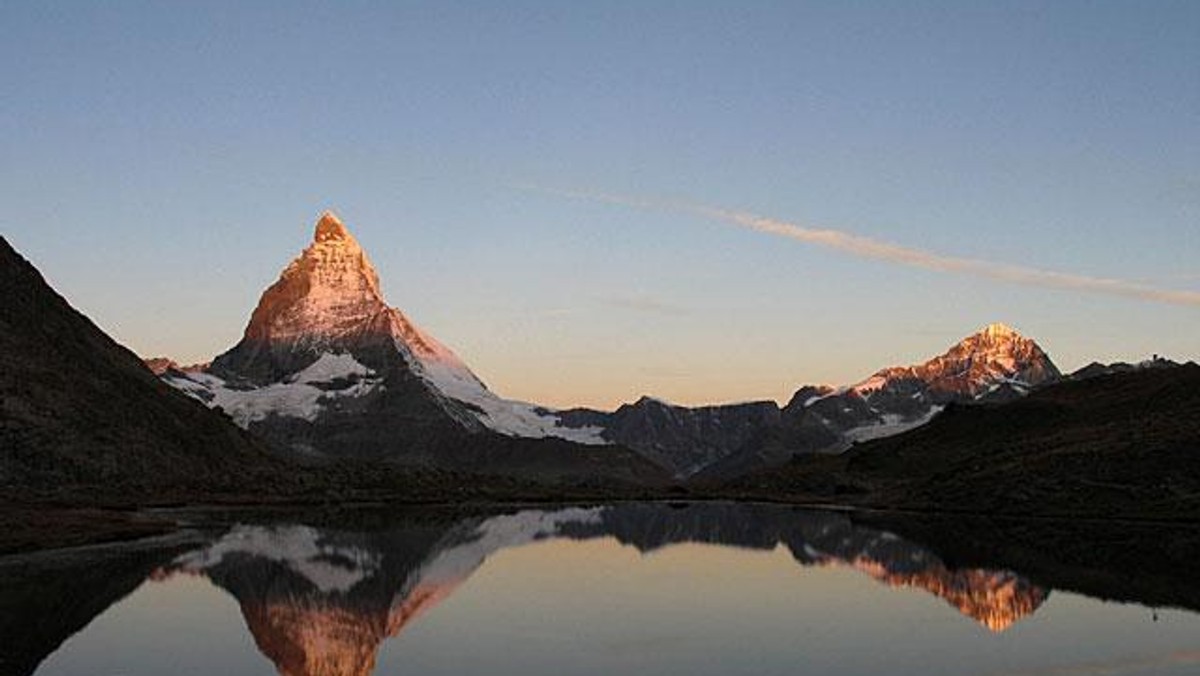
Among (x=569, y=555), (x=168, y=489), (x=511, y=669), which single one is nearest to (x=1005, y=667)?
(x=511, y=669)

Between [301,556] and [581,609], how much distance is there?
31.6 metres

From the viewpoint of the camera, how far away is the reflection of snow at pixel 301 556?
232 feet

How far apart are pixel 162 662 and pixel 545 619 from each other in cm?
1747

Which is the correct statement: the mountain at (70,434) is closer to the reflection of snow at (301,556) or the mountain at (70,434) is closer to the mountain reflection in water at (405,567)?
the reflection of snow at (301,556)

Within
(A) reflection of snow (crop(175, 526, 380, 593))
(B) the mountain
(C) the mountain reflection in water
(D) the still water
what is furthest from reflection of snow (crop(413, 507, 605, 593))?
(B) the mountain

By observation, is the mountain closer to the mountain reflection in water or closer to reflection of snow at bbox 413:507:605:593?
reflection of snow at bbox 413:507:605:593

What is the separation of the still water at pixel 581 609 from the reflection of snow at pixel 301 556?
30 cm

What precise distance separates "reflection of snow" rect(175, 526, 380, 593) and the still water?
0.98ft

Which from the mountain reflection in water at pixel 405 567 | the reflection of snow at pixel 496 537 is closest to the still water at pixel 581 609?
the mountain reflection in water at pixel 405 567

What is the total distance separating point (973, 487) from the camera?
170 metres

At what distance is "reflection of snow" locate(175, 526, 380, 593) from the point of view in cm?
7062

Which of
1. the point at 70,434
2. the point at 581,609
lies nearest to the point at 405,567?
the point at 581,609

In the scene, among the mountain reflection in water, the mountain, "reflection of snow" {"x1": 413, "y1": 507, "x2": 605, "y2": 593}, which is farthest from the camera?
the mountain

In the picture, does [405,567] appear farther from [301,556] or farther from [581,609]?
[581,609]
